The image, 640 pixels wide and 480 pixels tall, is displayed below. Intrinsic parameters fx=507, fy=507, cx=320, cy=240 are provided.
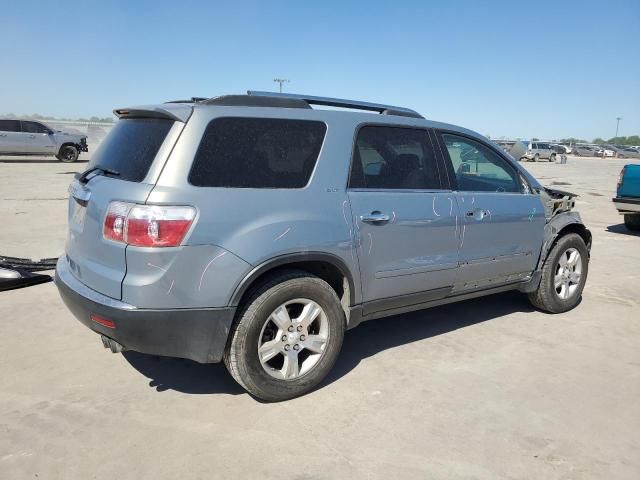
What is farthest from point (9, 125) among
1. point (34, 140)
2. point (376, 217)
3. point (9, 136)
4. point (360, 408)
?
point (360, 408)

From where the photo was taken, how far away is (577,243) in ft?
16.0

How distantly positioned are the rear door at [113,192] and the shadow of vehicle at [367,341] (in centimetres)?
87

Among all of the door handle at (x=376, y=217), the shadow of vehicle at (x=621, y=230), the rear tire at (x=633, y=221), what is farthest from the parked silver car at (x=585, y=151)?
the door handle at (x=376, y=217)

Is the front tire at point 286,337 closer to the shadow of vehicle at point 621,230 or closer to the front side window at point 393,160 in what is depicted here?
the front side window at point 393,160

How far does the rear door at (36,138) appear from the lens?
2048 cm

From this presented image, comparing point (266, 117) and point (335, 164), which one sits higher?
point (266, 117)

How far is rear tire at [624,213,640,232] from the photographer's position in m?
9.78

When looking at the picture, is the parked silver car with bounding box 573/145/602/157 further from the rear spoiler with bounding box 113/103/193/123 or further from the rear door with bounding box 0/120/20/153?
the rear spoiler with bounding box 113/103/193/123

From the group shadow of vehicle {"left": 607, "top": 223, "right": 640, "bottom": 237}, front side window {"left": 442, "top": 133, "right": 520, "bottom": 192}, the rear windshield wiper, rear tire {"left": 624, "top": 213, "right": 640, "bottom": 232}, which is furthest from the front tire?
rear tire {"left": 624, "top": 213, "right": 640, "bottom": 232}

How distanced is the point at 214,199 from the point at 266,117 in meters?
0.65

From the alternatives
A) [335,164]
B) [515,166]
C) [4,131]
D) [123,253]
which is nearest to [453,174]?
[515,166]

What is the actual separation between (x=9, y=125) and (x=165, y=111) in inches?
831

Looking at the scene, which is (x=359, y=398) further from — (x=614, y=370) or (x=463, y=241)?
(x=614, y=370)

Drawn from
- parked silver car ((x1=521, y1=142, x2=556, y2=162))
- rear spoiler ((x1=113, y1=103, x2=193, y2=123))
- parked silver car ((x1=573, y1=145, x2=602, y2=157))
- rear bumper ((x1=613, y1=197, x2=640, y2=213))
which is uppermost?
parked silver car ((x1=573, y1=145, x2=602, y2=157))
